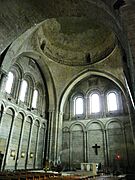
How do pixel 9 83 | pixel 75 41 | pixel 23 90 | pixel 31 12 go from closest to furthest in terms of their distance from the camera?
pixel 31 12
pixel 9 83
pixel 23 90
pixel 75 41

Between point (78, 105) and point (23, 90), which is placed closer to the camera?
point (23, 90)

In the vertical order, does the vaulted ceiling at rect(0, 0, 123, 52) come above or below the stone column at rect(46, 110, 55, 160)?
above

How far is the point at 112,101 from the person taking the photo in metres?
21.5

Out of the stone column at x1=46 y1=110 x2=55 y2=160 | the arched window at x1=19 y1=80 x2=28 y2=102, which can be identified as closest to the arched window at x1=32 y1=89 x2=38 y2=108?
the arched window at x1=19 y1=80 x2=28 y2=102

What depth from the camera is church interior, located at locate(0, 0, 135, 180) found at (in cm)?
1606

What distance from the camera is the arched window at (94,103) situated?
2189 cm

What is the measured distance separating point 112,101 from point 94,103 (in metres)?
2.34

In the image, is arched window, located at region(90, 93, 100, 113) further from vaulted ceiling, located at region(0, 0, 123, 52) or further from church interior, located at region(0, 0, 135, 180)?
vaulted ceiling, located at region(0, 0, 123, 52)

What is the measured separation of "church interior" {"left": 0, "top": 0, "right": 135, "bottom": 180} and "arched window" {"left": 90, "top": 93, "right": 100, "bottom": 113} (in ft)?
0.43

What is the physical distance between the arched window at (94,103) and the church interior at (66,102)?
130 mm

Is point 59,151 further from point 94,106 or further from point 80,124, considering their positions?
point 94,106

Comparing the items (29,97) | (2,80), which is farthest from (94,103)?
(2,80)

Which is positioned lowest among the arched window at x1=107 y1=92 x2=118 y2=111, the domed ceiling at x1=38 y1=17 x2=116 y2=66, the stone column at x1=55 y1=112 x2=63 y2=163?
the stone column at x1=55 y1=112 x2=63 y2=163

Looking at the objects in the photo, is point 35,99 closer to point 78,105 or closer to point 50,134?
point 50,134
